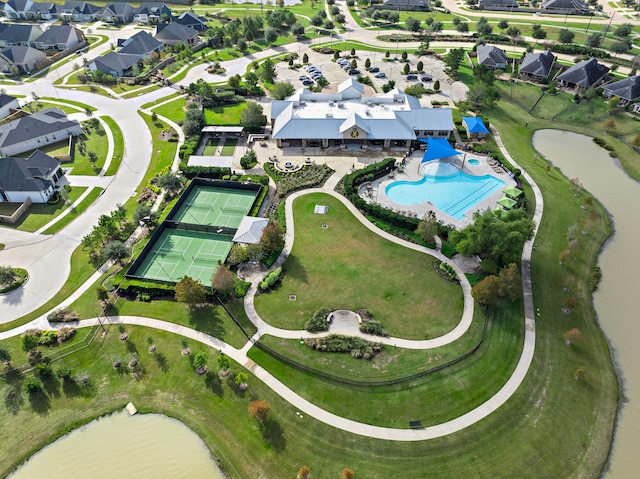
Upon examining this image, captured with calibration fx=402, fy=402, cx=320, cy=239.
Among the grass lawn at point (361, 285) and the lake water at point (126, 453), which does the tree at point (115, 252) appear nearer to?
the grass lawn at point (361, 285)

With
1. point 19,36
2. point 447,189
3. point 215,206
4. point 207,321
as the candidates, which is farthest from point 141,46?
point 207,321

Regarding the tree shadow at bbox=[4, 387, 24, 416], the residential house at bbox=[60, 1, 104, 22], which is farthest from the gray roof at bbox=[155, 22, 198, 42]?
the tree shadow at bbox=[4, 387, 24, 416]

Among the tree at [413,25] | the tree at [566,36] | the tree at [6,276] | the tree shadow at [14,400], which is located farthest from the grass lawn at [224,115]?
the tree at [566,36]

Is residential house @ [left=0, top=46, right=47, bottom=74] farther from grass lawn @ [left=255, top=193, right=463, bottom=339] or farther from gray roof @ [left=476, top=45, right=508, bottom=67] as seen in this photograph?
gray roof @ [left=476, top=45, right=508, bottom=67]

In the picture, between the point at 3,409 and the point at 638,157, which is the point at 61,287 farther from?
the point at 638,157

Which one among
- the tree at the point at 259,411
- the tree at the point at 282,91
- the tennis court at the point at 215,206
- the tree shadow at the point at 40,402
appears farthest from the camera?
the tree at the point at 282,91

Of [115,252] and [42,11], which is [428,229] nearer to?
[115,252]

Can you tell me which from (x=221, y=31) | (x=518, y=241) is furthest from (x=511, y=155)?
(x=221, y=31)
